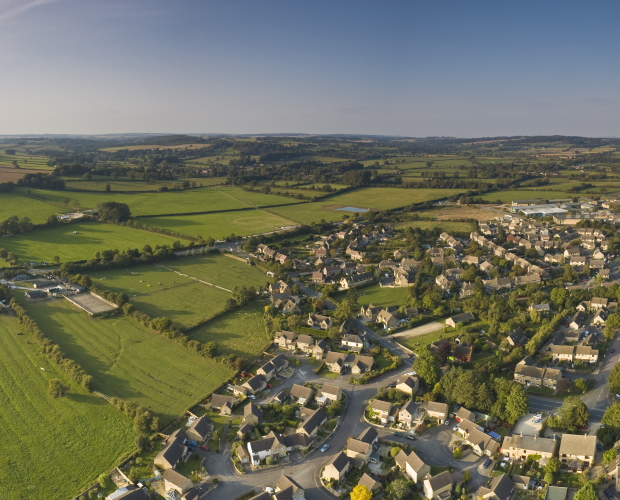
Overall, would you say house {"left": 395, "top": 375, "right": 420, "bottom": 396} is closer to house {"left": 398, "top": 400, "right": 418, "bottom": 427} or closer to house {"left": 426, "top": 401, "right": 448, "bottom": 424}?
house {"left": 426, "top": 401, "right": 448, "bottom": 424}

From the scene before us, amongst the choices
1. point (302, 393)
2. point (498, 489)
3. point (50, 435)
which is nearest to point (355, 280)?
point (302, 393)

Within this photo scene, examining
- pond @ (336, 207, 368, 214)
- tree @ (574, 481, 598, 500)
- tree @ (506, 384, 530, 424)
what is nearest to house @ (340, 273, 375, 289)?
tree @ (506, 384, 530, 424)

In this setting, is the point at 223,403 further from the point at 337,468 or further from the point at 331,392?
the point at 337,468

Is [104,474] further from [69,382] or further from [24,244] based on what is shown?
[24,244]

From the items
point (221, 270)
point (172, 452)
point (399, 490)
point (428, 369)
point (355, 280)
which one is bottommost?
point (399, 490)

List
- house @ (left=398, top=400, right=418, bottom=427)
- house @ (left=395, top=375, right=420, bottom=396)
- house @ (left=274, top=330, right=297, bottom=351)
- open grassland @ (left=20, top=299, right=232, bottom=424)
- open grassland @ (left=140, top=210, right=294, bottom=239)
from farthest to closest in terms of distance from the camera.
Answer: open grassland @ (left=140, top=210, right=294, bottom=239), house @ (left=274, top=330, right=297, bottom=351), open grassland @ (left=20, top=299, right=232, bottom=424), house @ (left=395, top=375, right=420, bottom=396), house @ (left=398, top=400, right=418, bottom=427)

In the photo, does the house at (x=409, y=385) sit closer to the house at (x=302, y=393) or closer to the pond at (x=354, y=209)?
the house at (x=302, y=393)
